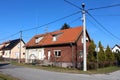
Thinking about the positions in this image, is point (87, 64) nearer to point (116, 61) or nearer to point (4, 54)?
point (116, 61)

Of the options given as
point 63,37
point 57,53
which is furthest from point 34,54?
point 63,37

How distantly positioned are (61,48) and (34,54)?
32.8 ft

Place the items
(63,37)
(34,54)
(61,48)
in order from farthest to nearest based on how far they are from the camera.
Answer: (34,54) < (63,37) < (61,48)

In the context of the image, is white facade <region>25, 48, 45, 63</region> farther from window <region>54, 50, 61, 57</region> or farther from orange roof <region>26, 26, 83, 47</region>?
window <region>54, 50, 61, 57</region>

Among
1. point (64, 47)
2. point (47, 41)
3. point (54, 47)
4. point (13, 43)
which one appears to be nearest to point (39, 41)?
point (47, 41)

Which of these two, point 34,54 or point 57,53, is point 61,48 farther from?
point 34,54

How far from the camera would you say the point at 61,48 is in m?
38.7

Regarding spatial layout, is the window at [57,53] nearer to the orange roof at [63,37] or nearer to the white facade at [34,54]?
the orange roof at [63,37]

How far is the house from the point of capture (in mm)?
36656

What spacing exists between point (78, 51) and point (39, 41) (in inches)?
484

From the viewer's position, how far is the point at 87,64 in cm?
3111

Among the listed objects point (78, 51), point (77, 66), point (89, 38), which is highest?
point (89, 38)

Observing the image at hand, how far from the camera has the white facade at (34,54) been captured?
4412cm

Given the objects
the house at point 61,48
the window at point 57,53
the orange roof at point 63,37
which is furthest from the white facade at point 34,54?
the window at point 57,53
